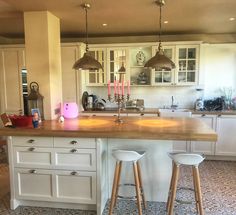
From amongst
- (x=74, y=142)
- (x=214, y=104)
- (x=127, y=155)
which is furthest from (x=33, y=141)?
(x=214, y=104)

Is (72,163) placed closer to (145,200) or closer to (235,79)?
(145,200)

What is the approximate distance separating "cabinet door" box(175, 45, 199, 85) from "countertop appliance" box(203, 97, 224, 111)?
20.8 inches

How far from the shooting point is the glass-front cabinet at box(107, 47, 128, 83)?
4.99 m

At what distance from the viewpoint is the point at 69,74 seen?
4.90 meters

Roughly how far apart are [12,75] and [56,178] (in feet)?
10.1

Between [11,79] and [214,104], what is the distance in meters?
4.29

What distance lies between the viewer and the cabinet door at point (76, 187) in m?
2.75

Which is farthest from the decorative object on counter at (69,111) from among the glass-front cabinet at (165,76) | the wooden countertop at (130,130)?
the glass-front cabinet at (165,76)

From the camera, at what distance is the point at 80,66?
9.34 feet

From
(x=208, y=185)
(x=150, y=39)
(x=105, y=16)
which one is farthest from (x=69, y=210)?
(x=150, y=39)

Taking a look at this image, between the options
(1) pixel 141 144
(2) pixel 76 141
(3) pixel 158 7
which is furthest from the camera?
(3) pixel 158 7

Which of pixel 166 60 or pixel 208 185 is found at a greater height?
pixel 166 60

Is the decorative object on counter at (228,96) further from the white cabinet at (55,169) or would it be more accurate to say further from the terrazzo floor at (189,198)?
the white cabinet at (55,169)

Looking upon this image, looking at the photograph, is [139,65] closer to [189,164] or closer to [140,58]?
[140,58]
